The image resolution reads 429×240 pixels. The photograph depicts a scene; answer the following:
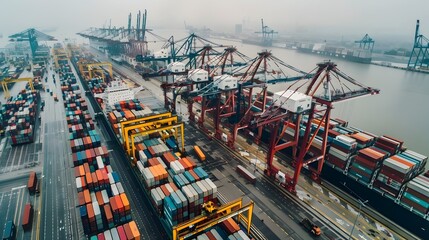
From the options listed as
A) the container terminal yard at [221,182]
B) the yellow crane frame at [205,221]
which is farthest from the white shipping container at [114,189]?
the yellow crane frame at [205,221]

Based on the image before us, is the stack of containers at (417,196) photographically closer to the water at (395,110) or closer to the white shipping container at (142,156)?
the water at (395,110)

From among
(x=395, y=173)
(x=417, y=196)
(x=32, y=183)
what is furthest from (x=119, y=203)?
(x=417, y=196)

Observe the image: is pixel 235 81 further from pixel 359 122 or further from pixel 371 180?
pixel 359 122

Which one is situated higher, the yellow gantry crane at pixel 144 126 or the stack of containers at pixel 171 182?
the yellow gantry crane at pixel 144 126

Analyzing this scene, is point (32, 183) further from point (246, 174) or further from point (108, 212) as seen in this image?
point (246, 174)

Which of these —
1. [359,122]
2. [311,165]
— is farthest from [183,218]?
[359,122]
